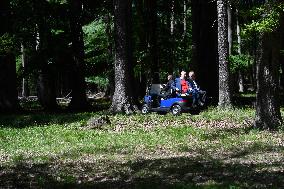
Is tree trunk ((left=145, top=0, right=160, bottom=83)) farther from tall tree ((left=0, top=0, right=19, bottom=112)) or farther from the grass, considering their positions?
the grass

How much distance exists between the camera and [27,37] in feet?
96.4

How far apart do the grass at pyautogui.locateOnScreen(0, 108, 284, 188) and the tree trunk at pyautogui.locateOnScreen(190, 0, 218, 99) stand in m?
8.17

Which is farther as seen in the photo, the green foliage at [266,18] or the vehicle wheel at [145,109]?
the vehicle wheel at [145,109]

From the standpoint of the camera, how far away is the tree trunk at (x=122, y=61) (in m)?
24.3

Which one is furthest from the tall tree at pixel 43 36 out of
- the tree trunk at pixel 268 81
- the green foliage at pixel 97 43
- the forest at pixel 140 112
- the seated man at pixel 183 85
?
the tree trunk at pixel 268 81

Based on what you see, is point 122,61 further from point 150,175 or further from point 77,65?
point 150,175

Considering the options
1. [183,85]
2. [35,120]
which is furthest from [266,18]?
[35,120]

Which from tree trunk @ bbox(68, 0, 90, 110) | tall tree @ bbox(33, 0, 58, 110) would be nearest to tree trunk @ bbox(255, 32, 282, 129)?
tree trunk @ bbox(68, 0, 90, 110)

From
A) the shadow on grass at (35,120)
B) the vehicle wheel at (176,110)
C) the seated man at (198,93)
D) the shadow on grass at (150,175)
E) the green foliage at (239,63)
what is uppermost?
the green foliage at (239,63)

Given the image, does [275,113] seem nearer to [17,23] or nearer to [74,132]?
[74,132]

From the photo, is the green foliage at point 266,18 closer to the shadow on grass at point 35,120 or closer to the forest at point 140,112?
the forest at point 140,112

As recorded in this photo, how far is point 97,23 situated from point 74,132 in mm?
25316

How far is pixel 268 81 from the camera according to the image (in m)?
16.6

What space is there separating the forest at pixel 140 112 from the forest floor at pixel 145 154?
1.2 inches
